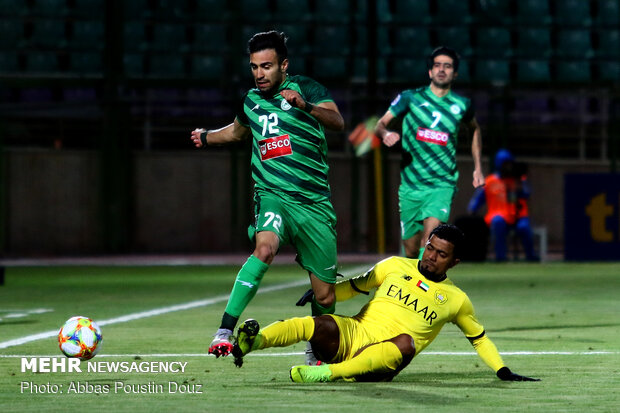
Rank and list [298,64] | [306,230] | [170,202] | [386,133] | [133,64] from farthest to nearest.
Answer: [298,64]
[133,64]
[170,202]
[386,133]
[306,230]

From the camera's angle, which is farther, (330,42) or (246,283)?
(330,42)

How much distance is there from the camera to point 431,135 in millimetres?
10734

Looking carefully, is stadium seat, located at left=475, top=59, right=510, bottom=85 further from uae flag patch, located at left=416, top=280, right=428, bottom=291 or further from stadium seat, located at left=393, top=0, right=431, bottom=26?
uae flag patch, located at left=416, top=280, right=428, bottom=291

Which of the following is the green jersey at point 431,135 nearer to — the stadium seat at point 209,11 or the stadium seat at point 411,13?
the stadium seat at point 209,11

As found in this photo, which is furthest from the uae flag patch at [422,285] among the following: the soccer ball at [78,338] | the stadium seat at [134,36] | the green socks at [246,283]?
the stadium seat at [134,36]

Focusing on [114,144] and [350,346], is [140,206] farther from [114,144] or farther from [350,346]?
[350,346]

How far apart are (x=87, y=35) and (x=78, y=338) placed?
71.8 ft

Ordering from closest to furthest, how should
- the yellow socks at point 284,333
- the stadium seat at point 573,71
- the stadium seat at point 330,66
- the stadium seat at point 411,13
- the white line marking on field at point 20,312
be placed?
1. the yellow socks at point 284,333
2. the white line marking on field at point 20,312
3. the stadium seat at point 330,66
4. the stadium seat at point 411,13
5. the stadium seat at point 573,71

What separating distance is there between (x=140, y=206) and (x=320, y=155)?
20711mm

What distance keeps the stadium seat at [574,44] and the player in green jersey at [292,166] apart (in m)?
23.8

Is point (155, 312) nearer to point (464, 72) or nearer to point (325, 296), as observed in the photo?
point (325, 296)

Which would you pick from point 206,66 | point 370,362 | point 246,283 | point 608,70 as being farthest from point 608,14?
point 370,362

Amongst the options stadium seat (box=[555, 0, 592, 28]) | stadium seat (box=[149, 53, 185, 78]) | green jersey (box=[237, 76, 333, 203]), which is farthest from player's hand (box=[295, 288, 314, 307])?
stadium seat (box=[555, 0, 592, 28])

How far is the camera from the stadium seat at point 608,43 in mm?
30516
